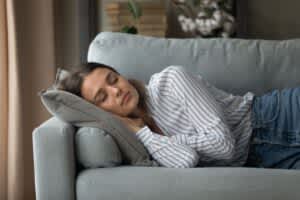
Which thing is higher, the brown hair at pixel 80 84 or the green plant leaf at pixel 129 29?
the green plant leaf at pixel 129 29

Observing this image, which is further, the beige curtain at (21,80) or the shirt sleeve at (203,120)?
the beige curtain at (21,80)

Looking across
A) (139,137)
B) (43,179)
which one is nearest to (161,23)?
(139,137)

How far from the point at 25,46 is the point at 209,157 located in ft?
3.84

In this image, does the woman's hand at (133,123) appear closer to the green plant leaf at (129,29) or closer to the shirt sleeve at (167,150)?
the shirt sleeve at (167,150)

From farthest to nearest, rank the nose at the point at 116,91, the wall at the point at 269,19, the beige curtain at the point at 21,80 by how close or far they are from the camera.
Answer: the wall at the point at 269,19 < the beige curtain at the point at 21,80 < the nose at the point at 116,91

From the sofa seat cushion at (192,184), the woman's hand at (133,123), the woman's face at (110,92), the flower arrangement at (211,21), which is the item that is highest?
the flower arrangement at (211,21)

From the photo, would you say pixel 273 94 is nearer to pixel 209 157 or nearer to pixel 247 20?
pixel 209 157

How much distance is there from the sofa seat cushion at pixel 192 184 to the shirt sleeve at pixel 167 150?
78mm

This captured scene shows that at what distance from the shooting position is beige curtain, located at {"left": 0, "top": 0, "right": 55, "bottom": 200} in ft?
7.70

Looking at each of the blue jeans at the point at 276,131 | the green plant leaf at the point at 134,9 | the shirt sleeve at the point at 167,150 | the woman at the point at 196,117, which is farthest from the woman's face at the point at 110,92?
the green plant leaf at the point at 134,9

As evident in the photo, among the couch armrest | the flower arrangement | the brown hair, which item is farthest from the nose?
the flower arrangement

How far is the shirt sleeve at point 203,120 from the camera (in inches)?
63.7

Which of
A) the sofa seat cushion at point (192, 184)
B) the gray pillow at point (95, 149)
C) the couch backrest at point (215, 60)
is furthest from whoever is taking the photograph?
the couch backrest at point (215, 60)

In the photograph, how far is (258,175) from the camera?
4.83 ft
